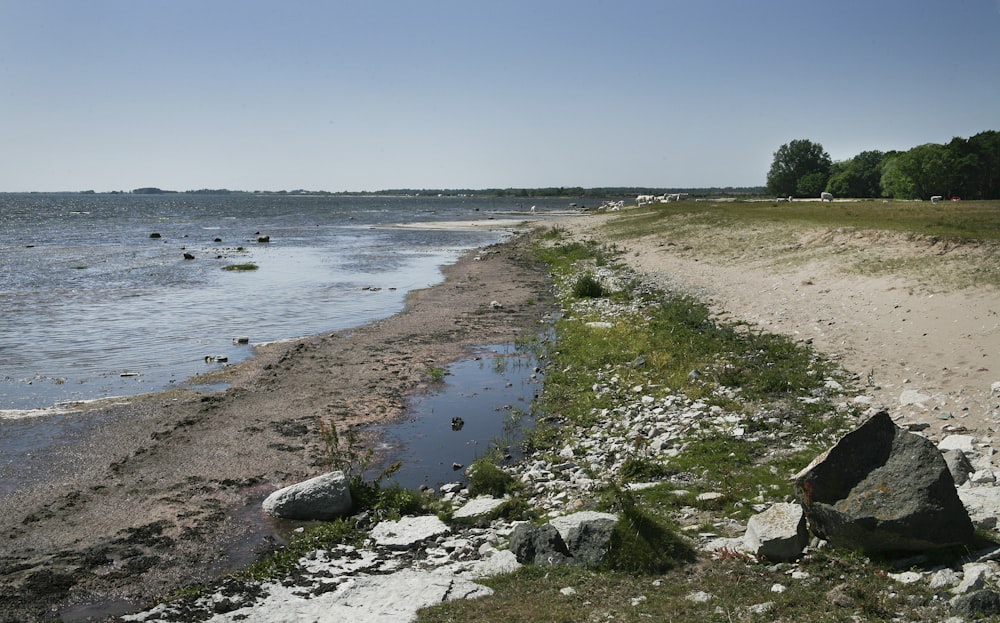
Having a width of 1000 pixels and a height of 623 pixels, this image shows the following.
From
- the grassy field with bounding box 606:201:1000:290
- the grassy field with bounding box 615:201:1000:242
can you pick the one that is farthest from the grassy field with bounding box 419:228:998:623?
the grassy field with bounding box 615:201:1000:242

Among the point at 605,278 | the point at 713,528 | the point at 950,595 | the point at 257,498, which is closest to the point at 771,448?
the point at 713,528

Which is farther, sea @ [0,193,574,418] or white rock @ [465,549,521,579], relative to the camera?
sea @ [0,193,574,418]

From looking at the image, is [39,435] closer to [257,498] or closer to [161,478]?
[161,478]

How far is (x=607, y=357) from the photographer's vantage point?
61.2 ft

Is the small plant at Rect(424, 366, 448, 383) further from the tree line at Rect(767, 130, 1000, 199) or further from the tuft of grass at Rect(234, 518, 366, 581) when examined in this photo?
the tree line at Rect(767, 130, 1000, 199)

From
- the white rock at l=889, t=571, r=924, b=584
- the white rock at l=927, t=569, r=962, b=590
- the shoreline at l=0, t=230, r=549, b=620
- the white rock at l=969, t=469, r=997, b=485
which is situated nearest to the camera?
the white rock at l=927, t=569, r=962, b=590

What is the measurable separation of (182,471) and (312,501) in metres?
3.35

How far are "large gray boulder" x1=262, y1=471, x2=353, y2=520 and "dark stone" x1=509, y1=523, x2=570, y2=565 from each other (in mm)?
3382

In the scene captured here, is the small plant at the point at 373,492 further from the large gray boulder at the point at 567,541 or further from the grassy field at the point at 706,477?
the grassy field at the point at 706,477

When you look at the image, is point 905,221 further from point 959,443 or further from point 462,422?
point 462,422

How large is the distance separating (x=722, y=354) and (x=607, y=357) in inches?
116

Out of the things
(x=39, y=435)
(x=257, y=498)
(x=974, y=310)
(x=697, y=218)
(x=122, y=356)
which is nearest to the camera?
(x=257, y=498)

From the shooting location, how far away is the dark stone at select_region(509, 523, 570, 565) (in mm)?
8242

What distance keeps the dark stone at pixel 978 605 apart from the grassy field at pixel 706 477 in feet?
0.62
